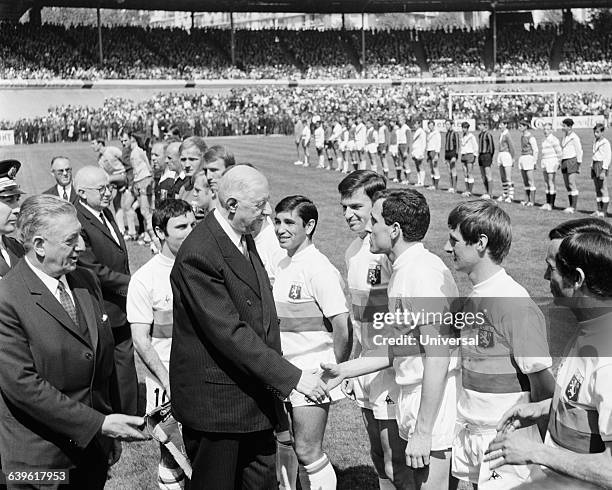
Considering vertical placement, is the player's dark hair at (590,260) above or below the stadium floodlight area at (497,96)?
below

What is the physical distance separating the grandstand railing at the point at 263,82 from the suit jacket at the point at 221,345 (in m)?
50.6

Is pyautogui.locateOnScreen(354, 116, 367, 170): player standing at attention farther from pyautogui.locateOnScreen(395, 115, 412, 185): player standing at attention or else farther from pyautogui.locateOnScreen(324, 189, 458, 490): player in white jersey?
pyautogui.locateOnScreen(324, 189, 458, 490): player in white jersey

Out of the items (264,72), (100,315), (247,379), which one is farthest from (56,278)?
(264,72)

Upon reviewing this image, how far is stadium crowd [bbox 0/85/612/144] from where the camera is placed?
146 feet

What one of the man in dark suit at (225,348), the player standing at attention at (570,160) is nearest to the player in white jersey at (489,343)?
the man in dark suit at (225,348)

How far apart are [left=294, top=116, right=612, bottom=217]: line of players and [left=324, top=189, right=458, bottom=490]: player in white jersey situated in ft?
42.0

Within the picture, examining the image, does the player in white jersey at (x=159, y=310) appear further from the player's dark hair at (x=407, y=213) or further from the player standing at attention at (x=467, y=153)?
the player standing at attention at (x=467, y=153)

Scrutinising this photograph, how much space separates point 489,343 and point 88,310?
191 cm

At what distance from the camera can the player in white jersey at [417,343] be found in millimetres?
3852

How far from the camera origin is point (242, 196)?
3.71 m

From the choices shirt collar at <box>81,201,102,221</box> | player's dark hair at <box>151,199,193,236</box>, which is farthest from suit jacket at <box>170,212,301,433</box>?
shirt collar at <box>81,201,102,221</box>

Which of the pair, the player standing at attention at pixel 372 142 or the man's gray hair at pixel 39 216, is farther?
the player standing at attention at pixel 372 142

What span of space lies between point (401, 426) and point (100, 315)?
1637 millimetres

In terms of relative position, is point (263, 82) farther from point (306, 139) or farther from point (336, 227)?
point (336, 227)
